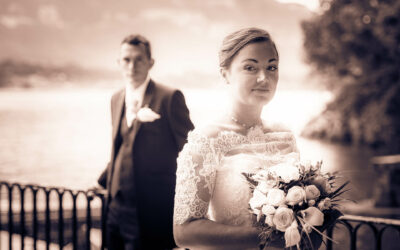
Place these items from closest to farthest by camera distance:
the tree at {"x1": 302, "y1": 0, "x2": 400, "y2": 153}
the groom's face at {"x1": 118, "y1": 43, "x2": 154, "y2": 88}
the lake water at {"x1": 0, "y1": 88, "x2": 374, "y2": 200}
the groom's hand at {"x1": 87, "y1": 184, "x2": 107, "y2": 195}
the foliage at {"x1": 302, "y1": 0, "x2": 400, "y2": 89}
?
the groom's face at {"x1": 118, "y1": 43, "x2": 154, "y2": 88} < the groom's hand at {"x1": 87, "y1": 184, "x2": 107, "y2": 195} < the lake water at {"x1": 0, "y1": 88, "x2": 374, "y2": 200} < the foliage at {"x1": 302, "y1": 0, "x2": 400, "y2": 89} < the tree at {"x1": 302, "y1": 0, "x2": 400, "y2": 153}

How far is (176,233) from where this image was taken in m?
1.57

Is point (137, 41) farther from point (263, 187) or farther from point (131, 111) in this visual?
point (263, 187)

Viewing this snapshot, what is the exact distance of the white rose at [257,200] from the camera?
1435 mm

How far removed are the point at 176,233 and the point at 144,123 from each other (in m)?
1.43

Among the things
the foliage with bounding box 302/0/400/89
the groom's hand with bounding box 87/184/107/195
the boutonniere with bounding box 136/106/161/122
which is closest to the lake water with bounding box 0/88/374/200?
the foliage with bounding box 302/0/400/89

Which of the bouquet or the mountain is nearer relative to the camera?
the bouquet

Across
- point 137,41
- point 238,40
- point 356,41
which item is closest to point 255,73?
point 238,40

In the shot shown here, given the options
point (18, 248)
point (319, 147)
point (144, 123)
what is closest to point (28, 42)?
point (18, 248)

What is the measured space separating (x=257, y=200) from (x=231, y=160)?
19cm

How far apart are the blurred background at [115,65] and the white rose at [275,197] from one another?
570cm

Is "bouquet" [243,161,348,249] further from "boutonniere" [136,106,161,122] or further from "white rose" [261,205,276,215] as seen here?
"boutonniere" [136,106,161,122]

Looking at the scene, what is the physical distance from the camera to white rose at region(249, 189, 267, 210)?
1.43m

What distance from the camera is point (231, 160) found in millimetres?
1576

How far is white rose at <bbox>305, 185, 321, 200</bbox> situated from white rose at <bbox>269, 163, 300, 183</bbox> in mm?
49
